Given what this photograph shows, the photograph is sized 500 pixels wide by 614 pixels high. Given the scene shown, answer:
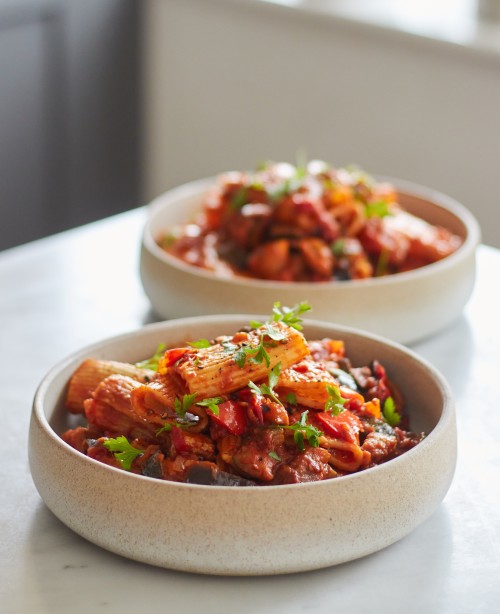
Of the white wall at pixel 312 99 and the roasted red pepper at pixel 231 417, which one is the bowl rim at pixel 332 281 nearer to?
the roasted red pepper at pixel 231 417

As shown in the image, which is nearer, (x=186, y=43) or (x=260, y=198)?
(x=260, y=198)

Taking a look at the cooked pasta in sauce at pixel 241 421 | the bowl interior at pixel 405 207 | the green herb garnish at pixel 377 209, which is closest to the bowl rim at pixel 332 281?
the bowl interior at pixel 405 207

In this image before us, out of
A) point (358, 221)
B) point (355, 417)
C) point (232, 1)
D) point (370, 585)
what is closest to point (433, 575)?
point (370, 585)

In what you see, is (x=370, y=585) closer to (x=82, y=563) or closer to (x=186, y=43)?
(x=82, y=563)

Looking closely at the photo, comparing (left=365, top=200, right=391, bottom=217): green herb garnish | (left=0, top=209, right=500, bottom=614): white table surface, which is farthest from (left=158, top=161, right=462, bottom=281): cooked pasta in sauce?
(left=0, top=209, right=500, bottom=614): white table surface

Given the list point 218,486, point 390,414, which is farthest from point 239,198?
point 218,486

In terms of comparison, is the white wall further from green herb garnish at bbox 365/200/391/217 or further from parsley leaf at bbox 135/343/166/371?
parsley leaf at bbox 135/343/166/371

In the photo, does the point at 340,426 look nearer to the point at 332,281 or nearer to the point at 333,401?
the point at 333,401
